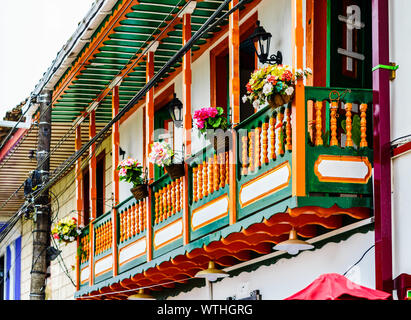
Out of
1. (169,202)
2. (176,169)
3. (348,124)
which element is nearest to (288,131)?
(348,124)

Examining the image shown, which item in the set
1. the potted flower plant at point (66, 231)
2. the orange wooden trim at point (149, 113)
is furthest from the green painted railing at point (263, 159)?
the potted flower plant at point (66, 231)

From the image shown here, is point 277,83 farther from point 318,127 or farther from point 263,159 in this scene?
point 263,159

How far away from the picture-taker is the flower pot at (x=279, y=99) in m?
11.1

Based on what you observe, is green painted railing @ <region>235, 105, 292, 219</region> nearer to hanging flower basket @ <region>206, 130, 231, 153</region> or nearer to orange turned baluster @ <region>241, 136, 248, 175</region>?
orange turned baluster @ <region>241, 136, 248, 175</region>

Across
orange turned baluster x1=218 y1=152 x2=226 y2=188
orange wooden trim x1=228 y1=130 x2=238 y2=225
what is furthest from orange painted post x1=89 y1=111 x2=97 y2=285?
orange wooden trim x1=228 y1=130 x2=238 y2=225

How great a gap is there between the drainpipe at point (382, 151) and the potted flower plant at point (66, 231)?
31.6 feet

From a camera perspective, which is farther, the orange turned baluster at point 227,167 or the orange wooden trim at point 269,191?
the orange turned baluster at point 227,167

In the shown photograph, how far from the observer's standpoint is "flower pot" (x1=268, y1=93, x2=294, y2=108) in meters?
11.1

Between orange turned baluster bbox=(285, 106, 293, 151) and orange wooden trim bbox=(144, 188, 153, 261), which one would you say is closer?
orange turned baluster bbox=(285, 106, 293, 151)

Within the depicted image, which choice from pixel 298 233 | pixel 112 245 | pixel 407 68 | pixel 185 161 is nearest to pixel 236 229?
pixel 298 233

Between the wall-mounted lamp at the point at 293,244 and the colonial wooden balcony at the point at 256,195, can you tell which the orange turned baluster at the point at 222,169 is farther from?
the wall-mounted lamp at the point at 293,244

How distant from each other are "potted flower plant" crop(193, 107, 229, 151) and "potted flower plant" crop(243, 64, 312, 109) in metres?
1.79

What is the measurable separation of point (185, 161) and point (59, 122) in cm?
756

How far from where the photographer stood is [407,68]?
1073 centimetres
